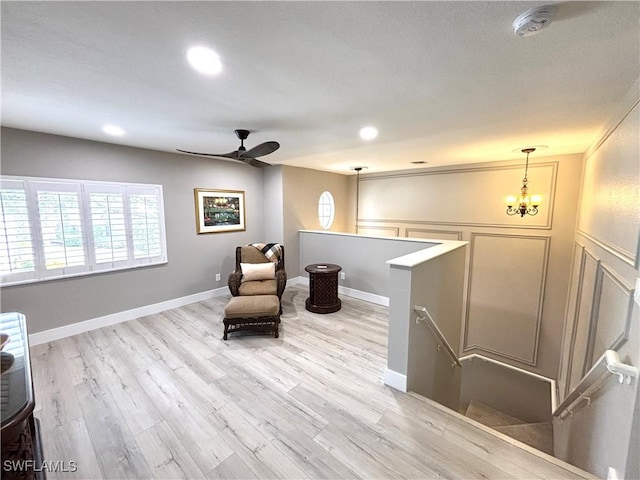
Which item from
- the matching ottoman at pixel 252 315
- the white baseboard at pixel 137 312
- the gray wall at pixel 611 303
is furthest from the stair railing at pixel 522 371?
the matching ottoman at pixel 252 315

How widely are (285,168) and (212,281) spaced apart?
2.44 meters

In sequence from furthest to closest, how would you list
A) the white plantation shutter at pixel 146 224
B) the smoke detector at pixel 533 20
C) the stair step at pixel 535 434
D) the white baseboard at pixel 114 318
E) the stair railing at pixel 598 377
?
1. the white plantation shutter at pixel 146 224
2. the stair step at pixel 535 434
3. the white baseboard at pixel 114 318
4. the stair railing at pixel 598 377
5. the smoke detector at pixel 533 20

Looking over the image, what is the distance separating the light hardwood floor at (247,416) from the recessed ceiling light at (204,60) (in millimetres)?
2393

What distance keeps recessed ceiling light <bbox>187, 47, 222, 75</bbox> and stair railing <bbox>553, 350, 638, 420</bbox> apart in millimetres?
2592

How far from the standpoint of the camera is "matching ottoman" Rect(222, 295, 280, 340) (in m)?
3.14

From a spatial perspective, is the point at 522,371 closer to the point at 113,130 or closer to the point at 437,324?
the point at 437,324

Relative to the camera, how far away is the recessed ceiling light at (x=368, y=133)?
2814 mm

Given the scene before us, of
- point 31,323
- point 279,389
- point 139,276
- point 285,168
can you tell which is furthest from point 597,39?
point 31,323

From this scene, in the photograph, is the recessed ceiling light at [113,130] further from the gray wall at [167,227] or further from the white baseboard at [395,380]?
the white baseboard at [395,380]

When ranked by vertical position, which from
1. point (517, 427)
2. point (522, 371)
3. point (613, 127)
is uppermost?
point (613, 127)

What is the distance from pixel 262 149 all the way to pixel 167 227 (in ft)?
8.06

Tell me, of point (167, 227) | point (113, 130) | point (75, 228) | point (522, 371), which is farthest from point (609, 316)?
point (75, 228)

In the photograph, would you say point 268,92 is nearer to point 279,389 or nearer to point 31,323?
point 279,389

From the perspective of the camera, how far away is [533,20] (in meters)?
1.14
